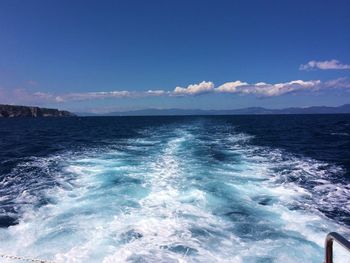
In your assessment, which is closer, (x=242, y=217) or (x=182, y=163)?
(x=242, y=217)

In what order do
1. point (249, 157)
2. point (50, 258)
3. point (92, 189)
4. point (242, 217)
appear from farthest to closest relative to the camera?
point (249, 157) < point (92, 189) < point (242, 217) < point (50, 258)

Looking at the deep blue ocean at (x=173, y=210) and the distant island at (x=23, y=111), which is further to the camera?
the distant island at (x=23, y=111)

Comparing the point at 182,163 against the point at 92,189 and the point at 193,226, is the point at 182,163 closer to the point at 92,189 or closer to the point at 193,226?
the point at 92,189

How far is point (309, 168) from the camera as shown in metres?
17.0

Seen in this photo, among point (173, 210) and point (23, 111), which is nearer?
point (173, 210)

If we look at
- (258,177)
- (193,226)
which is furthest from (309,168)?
(193,226)

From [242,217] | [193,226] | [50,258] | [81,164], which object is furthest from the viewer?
[81,164]

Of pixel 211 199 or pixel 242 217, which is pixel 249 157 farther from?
pixel 242 217

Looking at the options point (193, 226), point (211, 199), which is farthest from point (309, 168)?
point (193, 226)

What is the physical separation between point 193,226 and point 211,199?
2.54m

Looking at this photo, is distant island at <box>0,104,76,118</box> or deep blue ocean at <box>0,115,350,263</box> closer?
deep blue ocean at <box>0,115,350,263</box>

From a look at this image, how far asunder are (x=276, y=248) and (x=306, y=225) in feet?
6.19

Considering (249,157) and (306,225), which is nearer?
(306,225)

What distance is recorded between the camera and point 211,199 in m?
11.0
